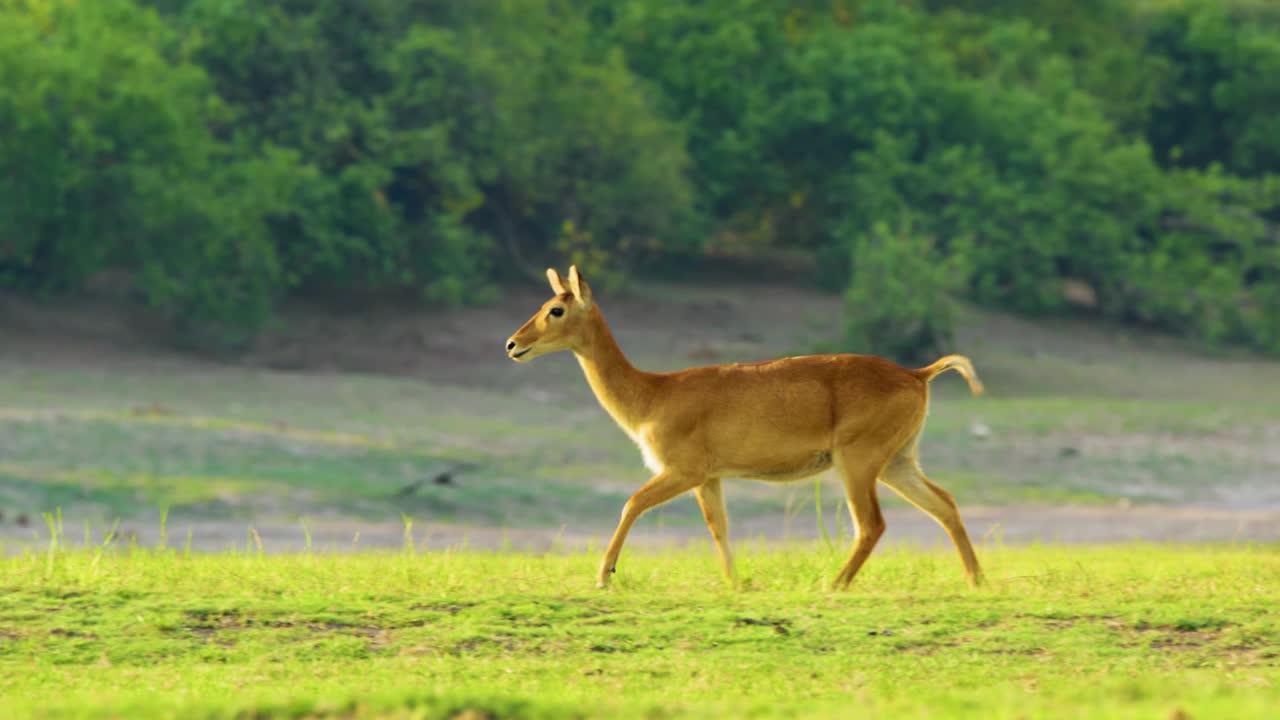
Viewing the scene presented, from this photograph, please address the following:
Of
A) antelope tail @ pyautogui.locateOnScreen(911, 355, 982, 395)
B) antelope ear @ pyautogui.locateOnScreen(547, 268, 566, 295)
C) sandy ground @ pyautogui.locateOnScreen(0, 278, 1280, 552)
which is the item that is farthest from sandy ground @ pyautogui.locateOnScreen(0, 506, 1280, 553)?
antelope ear @ pyautogui.locateOnScreen(547, 268, 566, 295)

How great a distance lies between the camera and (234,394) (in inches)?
1011

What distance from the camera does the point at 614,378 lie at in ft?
31.6

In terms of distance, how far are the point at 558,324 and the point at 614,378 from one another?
1.28 ft

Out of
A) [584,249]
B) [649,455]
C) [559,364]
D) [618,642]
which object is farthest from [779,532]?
[584,249]

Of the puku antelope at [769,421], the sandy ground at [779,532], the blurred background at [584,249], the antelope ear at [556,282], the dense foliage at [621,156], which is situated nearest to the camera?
the puku antelope at [769,421]

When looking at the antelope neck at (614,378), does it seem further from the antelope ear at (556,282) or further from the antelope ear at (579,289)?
the antelope ear at (556,282)

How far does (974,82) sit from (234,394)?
1906 centimetres

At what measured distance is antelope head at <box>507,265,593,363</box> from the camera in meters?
9.45

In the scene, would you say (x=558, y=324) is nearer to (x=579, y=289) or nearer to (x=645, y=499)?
(x=579, y=289)

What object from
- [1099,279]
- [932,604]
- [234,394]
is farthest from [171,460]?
[1099,279]

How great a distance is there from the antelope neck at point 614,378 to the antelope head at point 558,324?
0.24 feet

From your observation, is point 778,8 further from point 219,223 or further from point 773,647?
point 773,647

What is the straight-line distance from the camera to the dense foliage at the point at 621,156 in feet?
96.9

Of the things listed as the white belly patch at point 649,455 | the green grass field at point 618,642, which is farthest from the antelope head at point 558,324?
the green grass field at point 618,642
